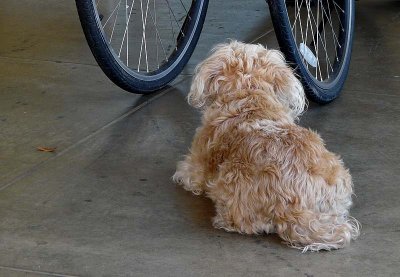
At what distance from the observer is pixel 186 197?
4.36m

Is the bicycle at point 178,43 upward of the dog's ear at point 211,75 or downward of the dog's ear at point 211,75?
downward

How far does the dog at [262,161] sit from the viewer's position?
3785 millimetres

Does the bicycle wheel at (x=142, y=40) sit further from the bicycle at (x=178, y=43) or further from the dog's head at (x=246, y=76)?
the dog's head at (x=246, y=76)

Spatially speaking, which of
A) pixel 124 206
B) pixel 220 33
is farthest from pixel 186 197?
pixel 220 33

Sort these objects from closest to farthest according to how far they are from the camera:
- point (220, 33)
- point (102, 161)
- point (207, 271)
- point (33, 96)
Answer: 1. point (207, 271)
2. point (102, 161)
3. point (33, 96)
4. point (220, 33)

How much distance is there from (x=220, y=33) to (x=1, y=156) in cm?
267

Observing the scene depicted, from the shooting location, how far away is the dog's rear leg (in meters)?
4.30

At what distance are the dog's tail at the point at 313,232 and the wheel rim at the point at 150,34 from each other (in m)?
1.82

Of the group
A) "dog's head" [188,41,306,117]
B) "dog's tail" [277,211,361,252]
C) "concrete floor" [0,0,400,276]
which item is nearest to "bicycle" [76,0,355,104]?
"concrete floor" [0,0,400,276]

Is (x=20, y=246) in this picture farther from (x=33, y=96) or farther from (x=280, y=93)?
(x=33, y=96)

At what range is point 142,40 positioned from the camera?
6.61 meters

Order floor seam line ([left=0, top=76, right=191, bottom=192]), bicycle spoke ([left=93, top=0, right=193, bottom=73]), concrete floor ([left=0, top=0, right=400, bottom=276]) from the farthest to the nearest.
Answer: bicycle spoke ([left=93, top=0, right=193, bottom=73])
floor seam line ([left=0, top=76, right=191, bottom=192])
concrete floor ([left=0, top=0, right=400, bottom=276])

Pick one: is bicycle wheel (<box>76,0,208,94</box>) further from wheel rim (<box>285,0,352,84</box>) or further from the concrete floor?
wheel rim (<box>285,0,352,84</box>)

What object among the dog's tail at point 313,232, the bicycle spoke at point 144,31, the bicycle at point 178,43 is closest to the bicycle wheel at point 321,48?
the bicycle at point 178,43
